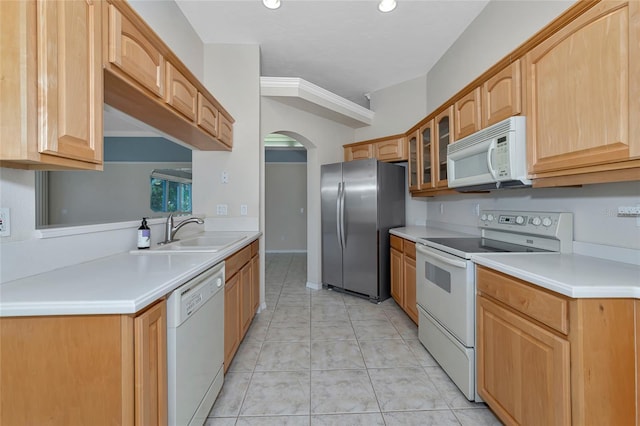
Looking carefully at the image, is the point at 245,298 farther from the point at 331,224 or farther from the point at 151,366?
the point at 331,224

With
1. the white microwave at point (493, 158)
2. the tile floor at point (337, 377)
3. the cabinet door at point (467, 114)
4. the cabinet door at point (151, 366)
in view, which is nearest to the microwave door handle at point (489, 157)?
the white microwave at point (493, 158)

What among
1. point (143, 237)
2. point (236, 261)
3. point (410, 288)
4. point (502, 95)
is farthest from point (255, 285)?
point (502, 95)

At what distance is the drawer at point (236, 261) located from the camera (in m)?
1.76

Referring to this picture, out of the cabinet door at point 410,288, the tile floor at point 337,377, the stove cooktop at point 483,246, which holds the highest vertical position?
the stove cooktop at point 483,246

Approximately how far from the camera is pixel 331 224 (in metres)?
3.64

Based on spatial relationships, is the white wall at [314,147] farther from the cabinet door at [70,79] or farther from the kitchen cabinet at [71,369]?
the kitchen cabinet at [71,369]

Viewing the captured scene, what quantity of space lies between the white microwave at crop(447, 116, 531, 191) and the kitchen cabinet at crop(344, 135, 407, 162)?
131cm

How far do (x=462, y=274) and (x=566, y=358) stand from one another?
0.65 metres

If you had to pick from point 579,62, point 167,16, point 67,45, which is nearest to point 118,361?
point 67,45

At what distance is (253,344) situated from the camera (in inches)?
89.4

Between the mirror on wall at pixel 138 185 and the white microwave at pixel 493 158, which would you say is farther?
the mirror on wall at pixel 138 185

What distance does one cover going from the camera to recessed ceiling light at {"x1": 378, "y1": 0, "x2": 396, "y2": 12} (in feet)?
7.36

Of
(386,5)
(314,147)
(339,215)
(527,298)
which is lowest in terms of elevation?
(527,298)

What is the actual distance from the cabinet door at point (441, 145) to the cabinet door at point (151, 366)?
240cm
